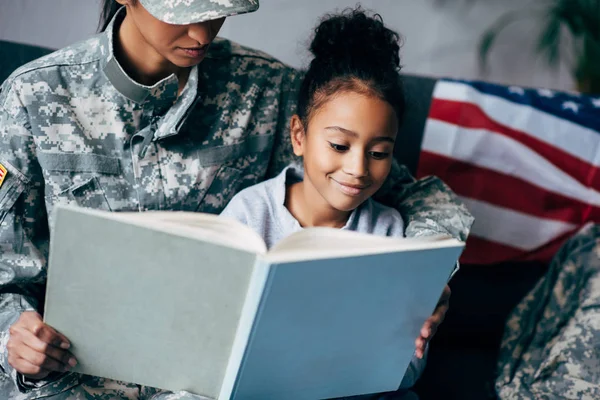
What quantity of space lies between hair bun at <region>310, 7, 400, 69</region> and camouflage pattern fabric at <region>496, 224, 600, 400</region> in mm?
657

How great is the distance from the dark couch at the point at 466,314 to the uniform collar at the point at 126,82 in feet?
1.81

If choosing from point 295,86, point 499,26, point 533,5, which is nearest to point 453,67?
point 499,26

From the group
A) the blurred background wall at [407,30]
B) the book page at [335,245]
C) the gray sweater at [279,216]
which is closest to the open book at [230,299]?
the book page at [335,245]

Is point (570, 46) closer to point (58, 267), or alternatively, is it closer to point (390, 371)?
point (390, 371)

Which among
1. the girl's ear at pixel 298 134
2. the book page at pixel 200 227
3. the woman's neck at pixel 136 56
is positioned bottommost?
the book page at pixel 200 227

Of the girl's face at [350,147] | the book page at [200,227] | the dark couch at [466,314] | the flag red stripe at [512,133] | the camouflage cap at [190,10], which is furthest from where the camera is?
the flag red stripe at [512,133]

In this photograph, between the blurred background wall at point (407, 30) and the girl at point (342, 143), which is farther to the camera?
the blurred background wall at point (407, 30)

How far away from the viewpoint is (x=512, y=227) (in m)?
1.62

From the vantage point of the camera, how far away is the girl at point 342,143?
1.05 metres

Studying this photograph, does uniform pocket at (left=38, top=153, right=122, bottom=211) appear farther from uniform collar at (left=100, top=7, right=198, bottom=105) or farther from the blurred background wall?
the blurred background wall

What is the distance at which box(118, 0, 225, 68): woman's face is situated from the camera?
99cm

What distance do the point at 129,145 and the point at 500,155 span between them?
0.89 m

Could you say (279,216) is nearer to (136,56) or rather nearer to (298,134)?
(298,134)

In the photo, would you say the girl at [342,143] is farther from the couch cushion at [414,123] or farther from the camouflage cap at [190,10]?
the couch cushion at [414,123]
